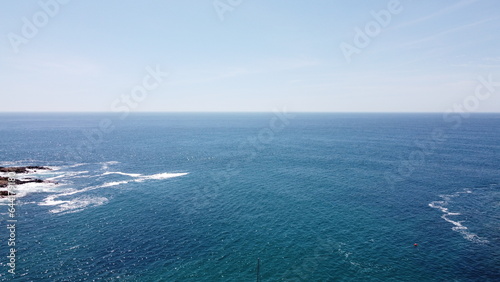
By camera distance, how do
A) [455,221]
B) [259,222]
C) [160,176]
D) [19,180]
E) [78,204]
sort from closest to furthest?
[259,222], [455,221], [78,204], [19,180], [160,176]

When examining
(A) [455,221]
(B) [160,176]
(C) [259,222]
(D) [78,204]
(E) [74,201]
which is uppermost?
(B) [160,176]

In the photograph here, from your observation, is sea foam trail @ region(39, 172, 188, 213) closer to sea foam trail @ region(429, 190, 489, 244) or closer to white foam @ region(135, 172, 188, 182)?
white foam @ region(135, 172, 188, 182)

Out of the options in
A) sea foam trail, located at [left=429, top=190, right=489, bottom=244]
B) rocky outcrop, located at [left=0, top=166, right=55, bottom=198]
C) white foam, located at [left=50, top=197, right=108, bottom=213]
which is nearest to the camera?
sea foam trail, located at [left=429, top=190, right=489, bottom=244]

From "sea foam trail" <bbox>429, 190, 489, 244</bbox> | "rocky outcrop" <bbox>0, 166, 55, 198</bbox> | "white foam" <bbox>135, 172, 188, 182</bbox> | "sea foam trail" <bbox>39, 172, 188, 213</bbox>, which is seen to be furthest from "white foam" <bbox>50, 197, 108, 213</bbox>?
"sea foam trail" <bbox>429, 190, 489, 244</bbox>

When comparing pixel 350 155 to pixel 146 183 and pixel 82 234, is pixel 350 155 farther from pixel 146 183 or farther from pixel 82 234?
pixel 82 234

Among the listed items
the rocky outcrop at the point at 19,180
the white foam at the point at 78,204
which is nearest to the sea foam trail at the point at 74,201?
the white foam at the point at 78,204

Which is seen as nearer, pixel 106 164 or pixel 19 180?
pixel 19 180

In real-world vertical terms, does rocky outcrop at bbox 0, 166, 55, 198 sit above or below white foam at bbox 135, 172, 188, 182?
above

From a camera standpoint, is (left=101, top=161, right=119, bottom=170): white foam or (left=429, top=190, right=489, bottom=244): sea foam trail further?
(left=101, top=161, right=119, bottom=170): white foam

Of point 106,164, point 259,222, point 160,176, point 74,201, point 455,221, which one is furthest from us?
point 106,164

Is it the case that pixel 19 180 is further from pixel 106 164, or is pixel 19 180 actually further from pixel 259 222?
pixel 259 222

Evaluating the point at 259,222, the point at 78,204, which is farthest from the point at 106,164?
the point at 259,222

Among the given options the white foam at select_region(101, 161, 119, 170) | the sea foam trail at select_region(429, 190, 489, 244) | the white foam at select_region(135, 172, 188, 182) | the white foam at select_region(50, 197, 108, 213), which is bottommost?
the sea foam trail at select_region(429, 190, 489, 244)
